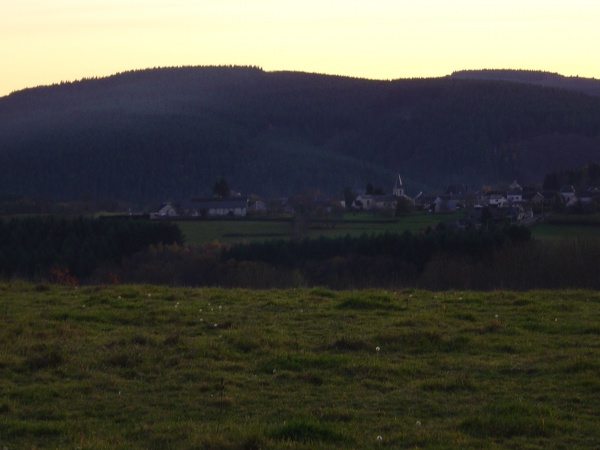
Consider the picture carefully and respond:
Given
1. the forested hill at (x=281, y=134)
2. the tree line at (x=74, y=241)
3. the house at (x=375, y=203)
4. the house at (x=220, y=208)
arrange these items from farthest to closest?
the forested hill at (x=281, y=134) < the house at (x=375, y=203) < the house at (x=220, y=208) < the tree line at (x=74, y=241)

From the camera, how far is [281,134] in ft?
431

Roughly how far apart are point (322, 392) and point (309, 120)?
124 m

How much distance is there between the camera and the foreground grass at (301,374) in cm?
782

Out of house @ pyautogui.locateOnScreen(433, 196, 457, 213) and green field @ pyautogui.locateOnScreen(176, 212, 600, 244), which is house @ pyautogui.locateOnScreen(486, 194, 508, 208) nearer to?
house @ pyautogui.locateOnScreen(433, 196, 457, 213)

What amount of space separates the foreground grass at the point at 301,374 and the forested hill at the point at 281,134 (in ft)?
254

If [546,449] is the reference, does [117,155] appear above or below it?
above

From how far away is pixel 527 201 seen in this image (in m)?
57.5

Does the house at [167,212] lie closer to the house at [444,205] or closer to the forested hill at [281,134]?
the house at [444,205]

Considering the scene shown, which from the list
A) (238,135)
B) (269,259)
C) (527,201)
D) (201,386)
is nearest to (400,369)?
(201,386)

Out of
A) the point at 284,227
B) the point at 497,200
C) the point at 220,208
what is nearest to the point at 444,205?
the point at 497,200

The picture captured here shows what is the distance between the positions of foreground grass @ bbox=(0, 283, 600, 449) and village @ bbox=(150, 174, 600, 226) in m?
34.9

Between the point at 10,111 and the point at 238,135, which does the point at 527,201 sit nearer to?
the point at 238,135

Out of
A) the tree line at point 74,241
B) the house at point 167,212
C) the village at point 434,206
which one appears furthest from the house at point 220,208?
the tree line at point 74,241

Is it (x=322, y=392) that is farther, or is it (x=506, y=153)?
(x=506, y=153)
